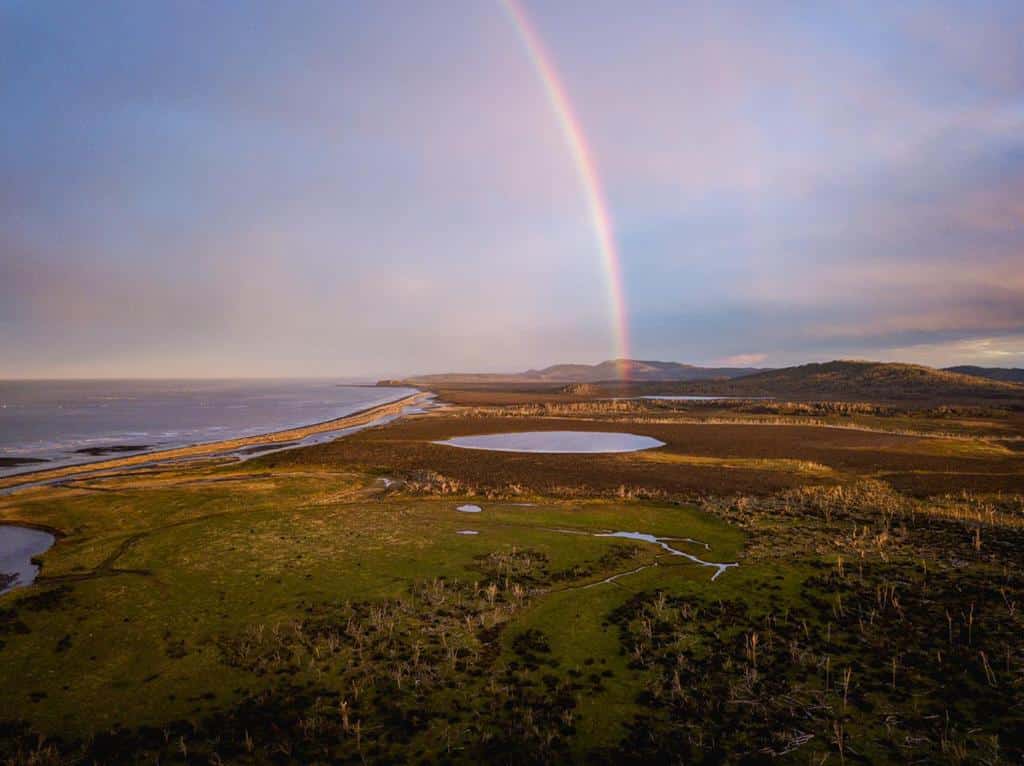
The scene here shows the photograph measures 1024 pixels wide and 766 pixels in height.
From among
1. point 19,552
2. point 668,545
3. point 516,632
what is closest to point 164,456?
point 19,552

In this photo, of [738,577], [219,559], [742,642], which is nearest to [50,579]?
[219,559]

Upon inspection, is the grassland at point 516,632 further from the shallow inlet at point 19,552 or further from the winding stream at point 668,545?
the shallow inlet at point 19,552

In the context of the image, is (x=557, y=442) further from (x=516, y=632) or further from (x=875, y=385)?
(x=875, y=385)

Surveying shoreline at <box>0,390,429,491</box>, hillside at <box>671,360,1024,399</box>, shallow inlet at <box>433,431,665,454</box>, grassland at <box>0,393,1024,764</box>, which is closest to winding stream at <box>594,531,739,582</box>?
grassland at <box>0,393,1024,764</box>

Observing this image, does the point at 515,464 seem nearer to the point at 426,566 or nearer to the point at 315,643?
the point at 426,566

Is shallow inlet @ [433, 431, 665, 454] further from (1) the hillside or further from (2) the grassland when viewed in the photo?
(1) the hillside

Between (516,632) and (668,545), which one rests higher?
(516,632)

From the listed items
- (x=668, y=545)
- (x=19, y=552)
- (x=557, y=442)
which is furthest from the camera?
(x=557, y=442)
